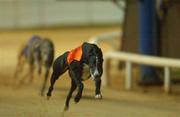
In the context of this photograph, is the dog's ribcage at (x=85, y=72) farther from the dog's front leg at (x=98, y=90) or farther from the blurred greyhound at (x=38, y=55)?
the blurred greyhound at (x=38, y=55)

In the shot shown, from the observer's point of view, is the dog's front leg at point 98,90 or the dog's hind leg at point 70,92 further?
the dog's hind leg at point 70,92

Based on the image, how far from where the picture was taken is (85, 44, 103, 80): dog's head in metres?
3.04

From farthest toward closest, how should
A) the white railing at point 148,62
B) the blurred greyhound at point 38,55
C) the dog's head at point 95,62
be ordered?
1. the white railing at point 148,62
2. the blurred greyhound at point 38,55
3. the dog's head at point 95,62

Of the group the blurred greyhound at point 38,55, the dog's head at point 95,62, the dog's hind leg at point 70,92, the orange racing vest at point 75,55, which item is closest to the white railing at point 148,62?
the blurred greyhound at point 38,55

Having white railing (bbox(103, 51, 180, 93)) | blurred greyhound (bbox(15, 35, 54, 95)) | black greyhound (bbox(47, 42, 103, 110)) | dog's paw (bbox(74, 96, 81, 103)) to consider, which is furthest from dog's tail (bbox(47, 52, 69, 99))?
white railing (bbox(103, 51, 180, 93))

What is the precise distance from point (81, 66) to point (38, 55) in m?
1.40

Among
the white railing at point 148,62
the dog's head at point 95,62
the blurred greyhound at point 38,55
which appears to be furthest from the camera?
the white railing at point 148,62

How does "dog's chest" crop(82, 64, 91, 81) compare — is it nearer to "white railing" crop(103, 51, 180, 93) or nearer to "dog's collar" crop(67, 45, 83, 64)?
"dog's collar" crop(67, 45, 83, 64)

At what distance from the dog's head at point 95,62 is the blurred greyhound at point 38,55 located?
2.68 ft

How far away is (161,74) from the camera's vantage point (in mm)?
13547

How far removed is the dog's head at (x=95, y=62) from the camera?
304cm

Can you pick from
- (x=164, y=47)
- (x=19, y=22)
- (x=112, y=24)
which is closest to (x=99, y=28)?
(x=112, y=24)

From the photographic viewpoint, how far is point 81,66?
3162mm

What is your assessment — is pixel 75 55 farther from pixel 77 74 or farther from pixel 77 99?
pixel 77 99
